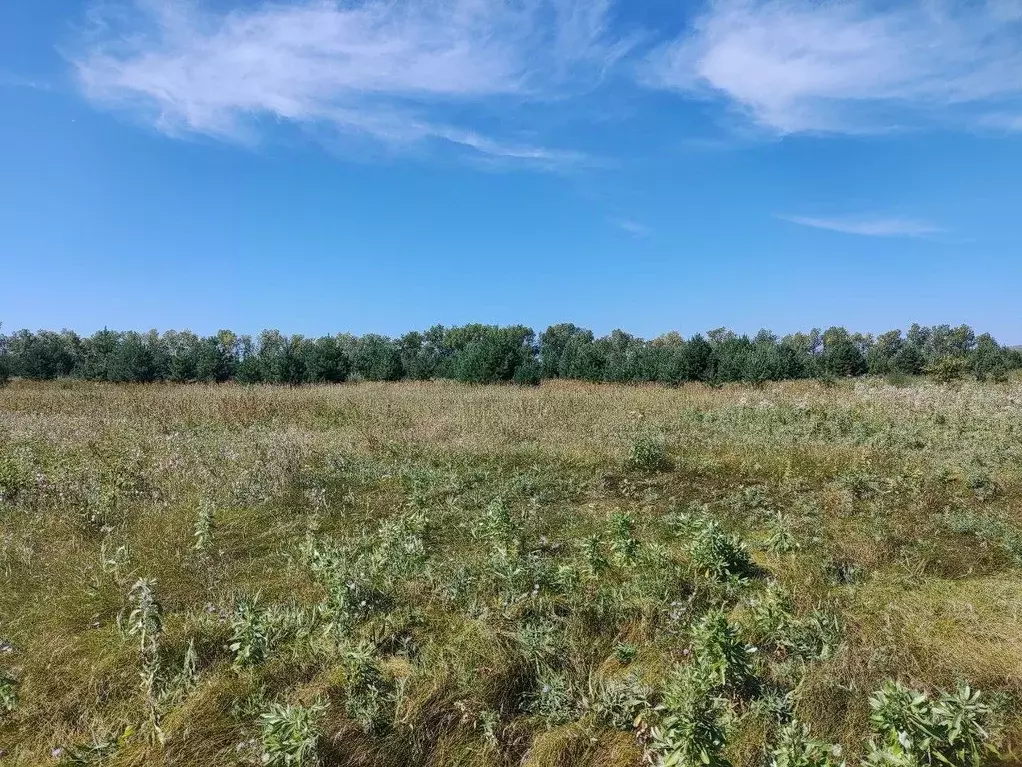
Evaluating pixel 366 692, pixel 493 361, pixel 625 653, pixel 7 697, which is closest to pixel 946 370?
pixel 493 361

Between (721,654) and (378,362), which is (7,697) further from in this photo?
(378,362)

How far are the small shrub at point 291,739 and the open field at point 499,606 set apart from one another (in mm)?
13

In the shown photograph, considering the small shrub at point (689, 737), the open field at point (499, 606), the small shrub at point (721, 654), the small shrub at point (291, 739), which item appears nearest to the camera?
the small shrub at point (689, 737)

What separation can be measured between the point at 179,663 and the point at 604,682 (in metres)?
2.48

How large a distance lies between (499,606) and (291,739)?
172 cm

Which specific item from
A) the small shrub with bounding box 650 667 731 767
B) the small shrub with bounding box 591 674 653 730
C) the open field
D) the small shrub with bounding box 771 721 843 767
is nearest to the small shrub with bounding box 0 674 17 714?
the open field

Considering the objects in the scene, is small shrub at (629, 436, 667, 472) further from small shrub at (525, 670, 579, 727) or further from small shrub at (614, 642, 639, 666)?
small shrub at (525, 670, 579, 727)

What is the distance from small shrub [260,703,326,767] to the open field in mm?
13

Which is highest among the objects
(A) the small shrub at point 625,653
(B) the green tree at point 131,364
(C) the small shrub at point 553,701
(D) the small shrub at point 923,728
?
(B) the green tree at point 131,364

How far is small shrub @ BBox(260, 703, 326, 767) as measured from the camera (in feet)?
8.36

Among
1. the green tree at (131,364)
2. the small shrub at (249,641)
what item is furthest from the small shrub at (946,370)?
the green tree at (131,364)

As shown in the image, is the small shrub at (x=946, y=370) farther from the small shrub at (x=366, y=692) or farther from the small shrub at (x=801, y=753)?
the small shrub at (x=366, y=692)

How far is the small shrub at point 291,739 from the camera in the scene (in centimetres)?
255

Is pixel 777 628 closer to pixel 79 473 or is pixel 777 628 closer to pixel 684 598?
pixel 684 598
